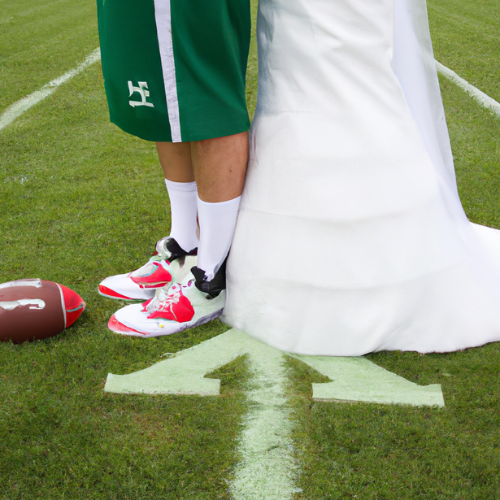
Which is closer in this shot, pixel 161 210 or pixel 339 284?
pixel 339 284

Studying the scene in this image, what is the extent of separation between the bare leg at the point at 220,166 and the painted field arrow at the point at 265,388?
Answer: 1.57ft

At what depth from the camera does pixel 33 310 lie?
1789 mm

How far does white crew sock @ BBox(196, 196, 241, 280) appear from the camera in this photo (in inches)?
70.0

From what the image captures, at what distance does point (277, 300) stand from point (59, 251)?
1.12 m

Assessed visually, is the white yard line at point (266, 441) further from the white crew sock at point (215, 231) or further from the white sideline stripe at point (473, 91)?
the white sideline stripe at point (473, 91)

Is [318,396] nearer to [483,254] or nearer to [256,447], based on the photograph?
[256,447]

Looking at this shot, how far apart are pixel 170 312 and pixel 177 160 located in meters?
0.52

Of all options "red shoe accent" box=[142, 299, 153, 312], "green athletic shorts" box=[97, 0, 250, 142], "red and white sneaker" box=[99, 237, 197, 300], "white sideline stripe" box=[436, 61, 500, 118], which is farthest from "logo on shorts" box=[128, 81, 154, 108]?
"white sideline stripe" box=[436, 61, 500, 118]

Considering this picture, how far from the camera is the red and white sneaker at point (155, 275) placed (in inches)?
80.8

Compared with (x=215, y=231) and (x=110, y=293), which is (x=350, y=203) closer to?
(x=215, y=231)

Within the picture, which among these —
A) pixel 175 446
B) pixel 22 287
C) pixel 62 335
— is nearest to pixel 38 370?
pixel 62 335

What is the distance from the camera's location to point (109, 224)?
8.64 ft

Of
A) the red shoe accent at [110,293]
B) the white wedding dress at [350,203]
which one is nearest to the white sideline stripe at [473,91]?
the white wedding dress at [350,203]

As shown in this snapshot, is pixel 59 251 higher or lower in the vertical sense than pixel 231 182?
lower
